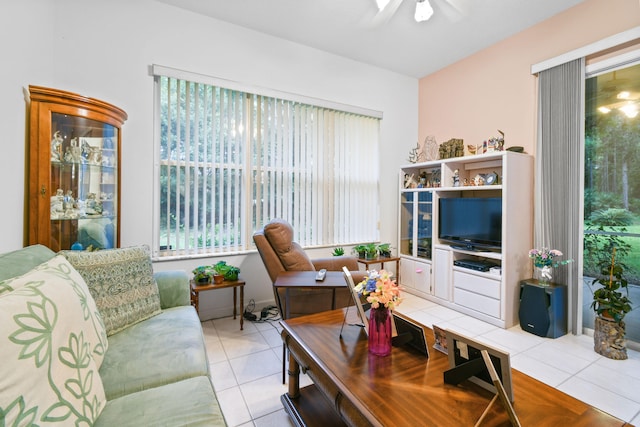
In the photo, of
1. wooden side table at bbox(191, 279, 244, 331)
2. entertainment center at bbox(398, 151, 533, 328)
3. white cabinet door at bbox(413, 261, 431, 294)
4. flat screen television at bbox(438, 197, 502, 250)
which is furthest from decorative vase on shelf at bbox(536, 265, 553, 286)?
wooden side table at bbox(191, 279, 244, 331)

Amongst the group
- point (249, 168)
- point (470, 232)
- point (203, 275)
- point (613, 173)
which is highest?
point (249, 168)

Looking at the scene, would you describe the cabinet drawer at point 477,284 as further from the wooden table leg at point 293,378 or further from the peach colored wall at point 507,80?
the wooden table leg at point 293,378

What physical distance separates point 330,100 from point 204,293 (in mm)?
2744

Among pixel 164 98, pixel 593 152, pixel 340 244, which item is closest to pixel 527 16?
pixel 593 152

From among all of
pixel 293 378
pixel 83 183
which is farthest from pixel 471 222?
pixel 83 183

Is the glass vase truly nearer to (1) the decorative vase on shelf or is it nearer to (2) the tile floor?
(2) the tile floor

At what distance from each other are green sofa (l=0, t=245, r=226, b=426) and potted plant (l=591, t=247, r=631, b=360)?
2968mm

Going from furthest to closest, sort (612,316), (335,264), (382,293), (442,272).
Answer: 1. (442,272)
2. (335,264)
3. (612,316)
4. (382,293)

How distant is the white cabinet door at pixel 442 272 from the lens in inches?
134

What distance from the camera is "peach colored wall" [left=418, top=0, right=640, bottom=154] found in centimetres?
A: 264

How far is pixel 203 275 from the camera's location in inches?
107

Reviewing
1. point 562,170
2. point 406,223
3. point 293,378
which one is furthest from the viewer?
point 406,223

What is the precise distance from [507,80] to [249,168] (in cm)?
314

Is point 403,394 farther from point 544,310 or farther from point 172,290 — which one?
point 544,310
